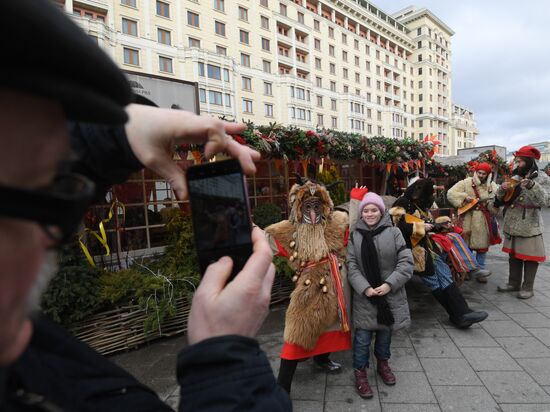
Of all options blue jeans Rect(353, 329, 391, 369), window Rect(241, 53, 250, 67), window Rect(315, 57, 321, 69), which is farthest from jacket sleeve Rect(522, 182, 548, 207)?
window Rect(315, 57, 321, 69)

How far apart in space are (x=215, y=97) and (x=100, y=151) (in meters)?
28.0

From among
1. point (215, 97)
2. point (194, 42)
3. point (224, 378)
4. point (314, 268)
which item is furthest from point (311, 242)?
point (194, 42)

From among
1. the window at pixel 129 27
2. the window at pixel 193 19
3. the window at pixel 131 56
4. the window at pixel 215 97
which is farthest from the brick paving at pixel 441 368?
the window at pixel 193 19

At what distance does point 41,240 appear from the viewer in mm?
435

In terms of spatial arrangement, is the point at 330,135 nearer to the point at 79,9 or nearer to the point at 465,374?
the point at 465,374

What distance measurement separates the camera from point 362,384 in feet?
8.75

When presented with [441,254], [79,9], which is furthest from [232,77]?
[441,254]

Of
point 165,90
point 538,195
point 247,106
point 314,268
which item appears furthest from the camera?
point 247,106

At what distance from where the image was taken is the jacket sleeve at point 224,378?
23.6 inches

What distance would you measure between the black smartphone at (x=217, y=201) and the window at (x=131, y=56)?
2565 centimetres

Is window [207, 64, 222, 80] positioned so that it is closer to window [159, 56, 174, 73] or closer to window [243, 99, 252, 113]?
window [159, 56, 174, 73]

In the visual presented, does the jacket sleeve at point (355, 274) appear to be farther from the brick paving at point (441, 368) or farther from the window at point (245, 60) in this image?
the window at point (245, 60)

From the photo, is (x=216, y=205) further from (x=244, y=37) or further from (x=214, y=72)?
(x=244, y=37)

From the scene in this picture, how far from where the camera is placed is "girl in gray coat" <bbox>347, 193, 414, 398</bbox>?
2775 mm
